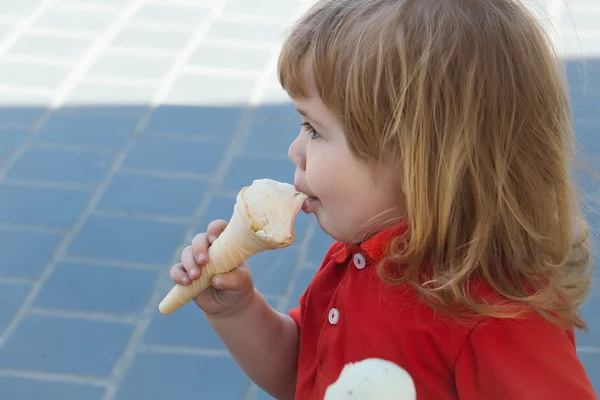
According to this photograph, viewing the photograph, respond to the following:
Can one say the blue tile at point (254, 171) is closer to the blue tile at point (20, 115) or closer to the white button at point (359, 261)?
the blue tile at point (20, 115)

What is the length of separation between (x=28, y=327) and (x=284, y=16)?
8.20ft

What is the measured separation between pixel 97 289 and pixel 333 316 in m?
1.69

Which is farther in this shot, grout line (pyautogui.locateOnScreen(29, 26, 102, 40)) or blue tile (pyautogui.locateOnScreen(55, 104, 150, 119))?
grout line (pyautogui.locateOnScreen(29, 26, 102, 40))

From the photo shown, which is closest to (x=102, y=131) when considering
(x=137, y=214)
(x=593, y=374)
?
(x=137, y=214)

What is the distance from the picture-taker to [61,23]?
15.9ft

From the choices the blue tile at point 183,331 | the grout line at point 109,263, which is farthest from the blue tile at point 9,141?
the blue tile at point 183,331

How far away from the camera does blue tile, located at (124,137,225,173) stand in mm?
3754

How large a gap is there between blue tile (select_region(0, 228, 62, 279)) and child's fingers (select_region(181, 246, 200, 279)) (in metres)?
1.64

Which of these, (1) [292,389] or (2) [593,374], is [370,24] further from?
(2) [593,374]

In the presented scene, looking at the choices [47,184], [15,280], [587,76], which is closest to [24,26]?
[47,184]

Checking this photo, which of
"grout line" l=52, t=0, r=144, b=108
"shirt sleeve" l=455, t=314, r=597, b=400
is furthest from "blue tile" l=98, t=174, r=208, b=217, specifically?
"shirt sleeve" l=455, t=314, r=597, b=400

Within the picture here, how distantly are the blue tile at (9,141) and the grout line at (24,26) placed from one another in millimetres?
780

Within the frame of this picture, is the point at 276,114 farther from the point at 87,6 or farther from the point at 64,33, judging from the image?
the point at 87,6

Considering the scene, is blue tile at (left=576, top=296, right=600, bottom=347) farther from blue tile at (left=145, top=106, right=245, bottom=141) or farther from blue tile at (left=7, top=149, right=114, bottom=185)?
blue tile at (left=7, top=149, right=114, bottom=185)
